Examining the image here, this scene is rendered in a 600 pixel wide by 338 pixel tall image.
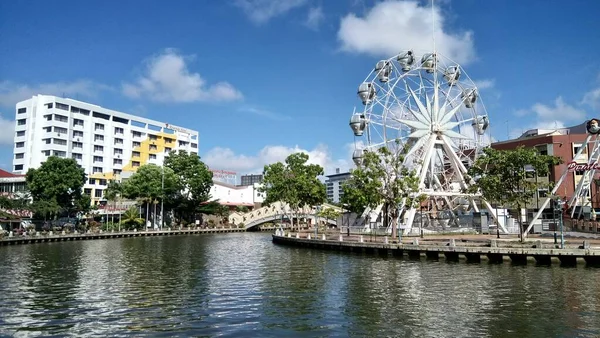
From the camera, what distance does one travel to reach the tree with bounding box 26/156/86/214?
97938 mm

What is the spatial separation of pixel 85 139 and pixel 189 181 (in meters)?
34.3

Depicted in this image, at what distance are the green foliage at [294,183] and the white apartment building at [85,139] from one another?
53878mm

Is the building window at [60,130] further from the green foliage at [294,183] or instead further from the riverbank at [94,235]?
the green foliage at [294,183]

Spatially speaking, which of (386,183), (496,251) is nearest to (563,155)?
(386,183)

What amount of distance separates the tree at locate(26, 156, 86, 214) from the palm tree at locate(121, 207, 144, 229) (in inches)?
390

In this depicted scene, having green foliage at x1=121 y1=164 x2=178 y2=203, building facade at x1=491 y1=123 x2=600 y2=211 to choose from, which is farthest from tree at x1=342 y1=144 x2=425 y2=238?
green foliage at x1=121 y1=164 x2=178 y2=203

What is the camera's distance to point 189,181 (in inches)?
4678

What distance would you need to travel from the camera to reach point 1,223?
3482 inches

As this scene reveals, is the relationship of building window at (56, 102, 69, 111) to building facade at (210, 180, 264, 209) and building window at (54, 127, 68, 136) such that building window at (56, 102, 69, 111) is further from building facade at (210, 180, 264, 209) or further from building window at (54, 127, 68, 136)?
building facade at (210, 180, 264, 209)

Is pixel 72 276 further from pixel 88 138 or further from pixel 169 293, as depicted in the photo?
pixel 88 138

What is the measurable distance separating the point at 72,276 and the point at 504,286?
1227 inches

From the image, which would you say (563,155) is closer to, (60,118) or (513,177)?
(513,177)

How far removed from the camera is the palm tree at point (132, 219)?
108 m

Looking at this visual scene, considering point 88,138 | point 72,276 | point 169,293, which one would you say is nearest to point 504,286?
point 169,293
